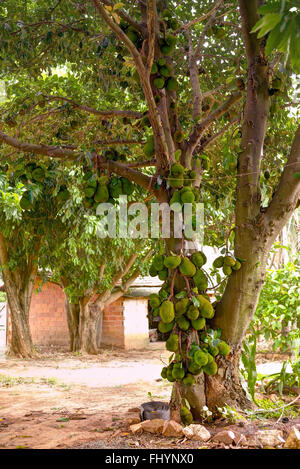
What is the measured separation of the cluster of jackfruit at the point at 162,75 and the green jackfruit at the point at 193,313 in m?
1.94

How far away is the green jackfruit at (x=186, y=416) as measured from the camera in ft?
12.3

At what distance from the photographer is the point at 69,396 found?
649 cm

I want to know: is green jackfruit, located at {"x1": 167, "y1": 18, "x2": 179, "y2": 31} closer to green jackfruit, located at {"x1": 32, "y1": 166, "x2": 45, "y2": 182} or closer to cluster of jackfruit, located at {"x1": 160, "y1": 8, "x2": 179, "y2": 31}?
cluster of jackfruit, located at {"x1": 160, "y1": 8, "x2": 179, "y2": 31}

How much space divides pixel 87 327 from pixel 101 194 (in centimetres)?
1008

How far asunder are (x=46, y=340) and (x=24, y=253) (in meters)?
6.07

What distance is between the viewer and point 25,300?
38.6ft

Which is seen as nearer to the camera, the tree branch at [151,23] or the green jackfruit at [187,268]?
the tree branch at [151,23]

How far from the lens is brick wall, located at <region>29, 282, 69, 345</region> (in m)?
16.3

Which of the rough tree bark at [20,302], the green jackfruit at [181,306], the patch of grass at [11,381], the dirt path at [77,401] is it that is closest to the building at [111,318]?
the dirt path at [77,401]

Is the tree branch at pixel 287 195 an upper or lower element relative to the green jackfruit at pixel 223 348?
upper

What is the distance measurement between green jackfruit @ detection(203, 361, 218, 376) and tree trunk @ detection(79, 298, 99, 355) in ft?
31.4

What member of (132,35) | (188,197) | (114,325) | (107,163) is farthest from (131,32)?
(114,325)

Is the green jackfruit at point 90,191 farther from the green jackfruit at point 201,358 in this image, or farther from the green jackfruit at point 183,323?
the green jackfruit at point 201,358

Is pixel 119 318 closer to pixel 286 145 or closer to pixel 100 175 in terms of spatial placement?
pixel 286 145
